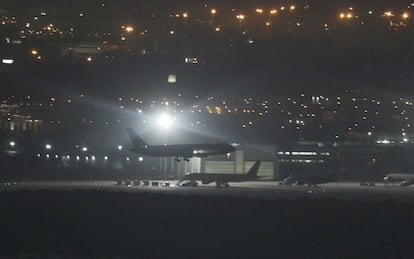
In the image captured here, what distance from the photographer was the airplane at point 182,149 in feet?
314

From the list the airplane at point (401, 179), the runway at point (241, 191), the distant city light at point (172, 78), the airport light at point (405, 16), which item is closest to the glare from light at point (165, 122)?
the distant city light at point (172, 78)

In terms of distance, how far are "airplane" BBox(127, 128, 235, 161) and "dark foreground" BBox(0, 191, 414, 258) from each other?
148 feet

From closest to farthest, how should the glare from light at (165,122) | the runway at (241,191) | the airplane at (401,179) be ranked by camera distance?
the runway at (241,191) < the airplane at (401,179) < the glare from light at (165,122)

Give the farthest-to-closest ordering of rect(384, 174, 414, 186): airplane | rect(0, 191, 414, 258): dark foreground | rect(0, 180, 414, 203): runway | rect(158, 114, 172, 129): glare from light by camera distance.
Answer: rect(158, 114, 172, 129): glare from light
rect(384, 174, 414, 186): airplane
rect(0, 180, 414, 203): runway
rect(0, 191, 414, 258): dark foreground

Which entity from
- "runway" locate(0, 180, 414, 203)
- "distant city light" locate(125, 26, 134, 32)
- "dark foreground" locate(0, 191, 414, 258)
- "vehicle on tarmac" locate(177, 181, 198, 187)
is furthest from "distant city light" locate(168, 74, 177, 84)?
"dark foreground" locate(0, 191, 414, 258)

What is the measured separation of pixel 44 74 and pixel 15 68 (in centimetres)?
454

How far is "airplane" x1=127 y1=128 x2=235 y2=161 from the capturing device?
9581 centimetres

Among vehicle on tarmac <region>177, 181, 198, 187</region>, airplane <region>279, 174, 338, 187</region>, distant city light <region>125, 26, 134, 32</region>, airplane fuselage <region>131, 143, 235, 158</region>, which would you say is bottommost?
vehicle on tarmac <region>177, 181, 198, 187</region>

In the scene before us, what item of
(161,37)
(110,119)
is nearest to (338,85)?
(161,37)

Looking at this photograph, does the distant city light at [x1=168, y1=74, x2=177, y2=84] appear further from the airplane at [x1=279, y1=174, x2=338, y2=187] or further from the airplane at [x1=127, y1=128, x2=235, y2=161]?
the airplane at [x1=279, y1=174, x2=338, y2=187]

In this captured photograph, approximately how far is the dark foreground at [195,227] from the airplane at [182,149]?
1774 inches

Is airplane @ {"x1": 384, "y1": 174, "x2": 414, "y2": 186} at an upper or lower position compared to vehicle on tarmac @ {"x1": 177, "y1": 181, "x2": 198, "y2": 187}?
upper

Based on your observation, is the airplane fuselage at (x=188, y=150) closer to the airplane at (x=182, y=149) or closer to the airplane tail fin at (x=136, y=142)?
the airplane at (x=182, y=149)

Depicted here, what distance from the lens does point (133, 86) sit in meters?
150
